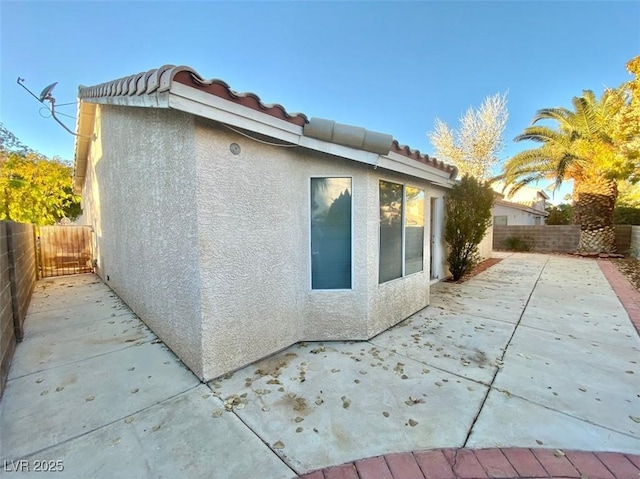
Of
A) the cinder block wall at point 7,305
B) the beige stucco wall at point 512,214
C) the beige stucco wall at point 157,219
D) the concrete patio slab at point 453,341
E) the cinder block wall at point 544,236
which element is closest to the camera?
the beige stucco wall at point 157,219

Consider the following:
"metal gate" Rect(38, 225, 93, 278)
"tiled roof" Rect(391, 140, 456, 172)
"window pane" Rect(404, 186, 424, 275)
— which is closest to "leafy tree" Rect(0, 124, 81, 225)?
"metal gate" Rect(38, 225, 93, 278)

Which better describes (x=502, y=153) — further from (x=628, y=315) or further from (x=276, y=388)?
(x=276, y=388)

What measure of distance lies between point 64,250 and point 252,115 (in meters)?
13.4

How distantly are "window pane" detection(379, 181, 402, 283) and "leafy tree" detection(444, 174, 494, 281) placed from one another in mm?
5119

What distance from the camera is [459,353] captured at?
15.5 feet

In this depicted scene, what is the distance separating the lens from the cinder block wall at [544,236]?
1888cm

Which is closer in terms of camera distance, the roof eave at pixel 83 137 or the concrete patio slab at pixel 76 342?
the concrete patio slab at pixel 76 342

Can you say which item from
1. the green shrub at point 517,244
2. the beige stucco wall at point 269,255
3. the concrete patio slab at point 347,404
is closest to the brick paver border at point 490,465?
the concrete patio slab at point 347,404

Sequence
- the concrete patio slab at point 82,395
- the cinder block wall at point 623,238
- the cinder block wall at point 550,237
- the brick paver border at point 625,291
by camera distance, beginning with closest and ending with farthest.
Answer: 1. the concrete patio slab at point 82,395
2. the brick paver border at point 625,291
3. the cinder block wall at point 623,238
4. the cinder block wall at point 550,237

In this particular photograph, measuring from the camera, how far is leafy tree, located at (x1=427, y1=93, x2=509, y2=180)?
23672 mm

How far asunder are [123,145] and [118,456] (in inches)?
244

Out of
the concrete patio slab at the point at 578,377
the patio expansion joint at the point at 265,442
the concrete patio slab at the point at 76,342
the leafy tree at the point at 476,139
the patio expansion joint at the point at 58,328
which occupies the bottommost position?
the concrete patio slab at the point at 578,377

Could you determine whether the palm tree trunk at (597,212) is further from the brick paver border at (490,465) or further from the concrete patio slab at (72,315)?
the concrete patio slab at (72,315)

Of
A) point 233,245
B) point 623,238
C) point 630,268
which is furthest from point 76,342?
point 623,238
